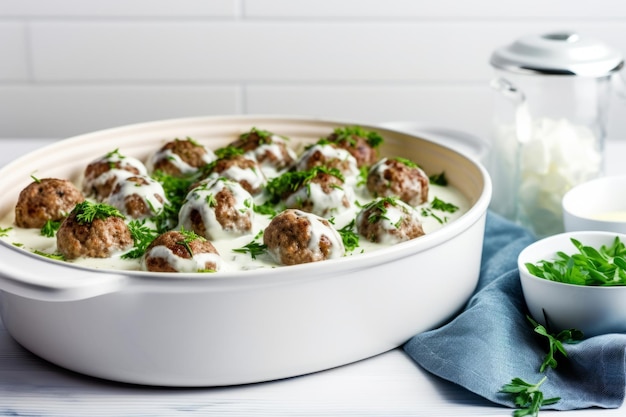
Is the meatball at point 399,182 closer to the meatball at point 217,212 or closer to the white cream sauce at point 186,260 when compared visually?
the meatball at point 217,212

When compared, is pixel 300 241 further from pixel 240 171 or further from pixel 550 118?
pixel 550 118

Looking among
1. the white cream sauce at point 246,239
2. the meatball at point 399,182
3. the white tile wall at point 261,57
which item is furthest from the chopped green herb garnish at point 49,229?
the white tile wall at point 261,57

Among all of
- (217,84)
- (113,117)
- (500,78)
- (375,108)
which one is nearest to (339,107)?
(375,108)

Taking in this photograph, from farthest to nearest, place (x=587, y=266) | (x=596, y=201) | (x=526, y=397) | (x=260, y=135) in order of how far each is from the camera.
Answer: (x=260, y=135)
(x=596, y=201)
(x=587, y=266)
(x=526, y=397)

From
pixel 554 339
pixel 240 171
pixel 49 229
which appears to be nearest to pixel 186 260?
pixel 49 229

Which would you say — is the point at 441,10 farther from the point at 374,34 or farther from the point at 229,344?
the point at 229,344

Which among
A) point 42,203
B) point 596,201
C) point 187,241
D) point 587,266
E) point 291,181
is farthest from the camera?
point 596,201
